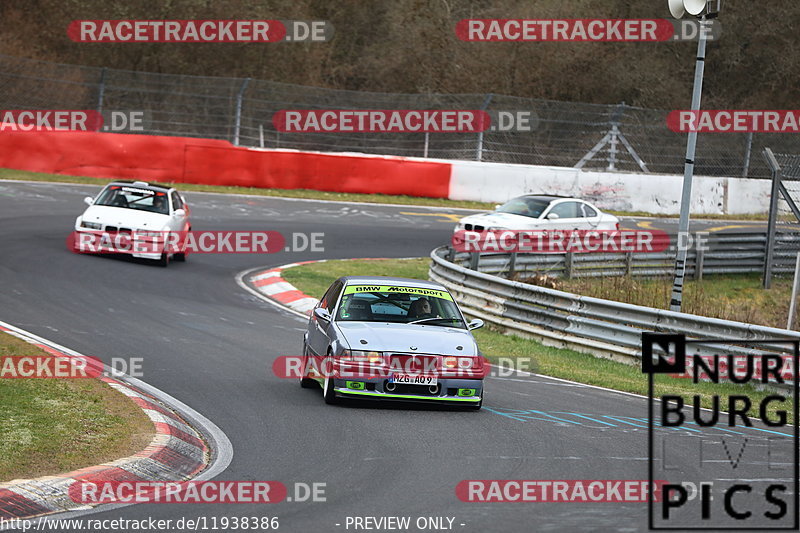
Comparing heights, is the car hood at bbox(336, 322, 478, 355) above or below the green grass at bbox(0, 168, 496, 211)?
→ below

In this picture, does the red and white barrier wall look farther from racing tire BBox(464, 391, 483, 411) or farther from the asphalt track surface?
racing tire BBox(464, 391, 483, 411)

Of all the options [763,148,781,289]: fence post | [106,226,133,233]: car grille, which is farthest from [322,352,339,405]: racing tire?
[763,148,781,289]: fence post

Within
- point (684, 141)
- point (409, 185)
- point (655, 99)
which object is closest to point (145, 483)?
point (409, 185)

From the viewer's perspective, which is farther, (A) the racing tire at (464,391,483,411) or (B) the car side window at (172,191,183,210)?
(B) the car side window at (172,191,183,210)

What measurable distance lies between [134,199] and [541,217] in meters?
8.50

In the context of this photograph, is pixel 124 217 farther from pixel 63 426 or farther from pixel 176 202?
pixel 63 426

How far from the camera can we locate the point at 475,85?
40.2 m

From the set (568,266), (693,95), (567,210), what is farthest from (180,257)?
(693,95)

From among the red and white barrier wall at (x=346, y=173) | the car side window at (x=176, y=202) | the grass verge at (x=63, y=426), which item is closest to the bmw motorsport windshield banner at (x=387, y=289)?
the grass verge at (x=63, y=426)

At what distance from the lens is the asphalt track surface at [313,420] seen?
7344 millimetres

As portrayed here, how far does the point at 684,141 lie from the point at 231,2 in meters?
16.7

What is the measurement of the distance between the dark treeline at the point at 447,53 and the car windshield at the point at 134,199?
1765 cm

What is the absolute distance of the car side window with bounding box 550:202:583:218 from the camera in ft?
80.3

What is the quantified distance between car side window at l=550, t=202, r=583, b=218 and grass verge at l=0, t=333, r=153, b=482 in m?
14.9
